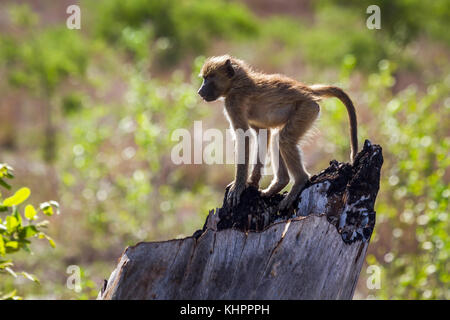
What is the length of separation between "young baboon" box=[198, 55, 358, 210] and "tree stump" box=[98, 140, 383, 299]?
4.47 ft

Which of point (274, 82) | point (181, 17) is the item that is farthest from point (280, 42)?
point (274, 82)

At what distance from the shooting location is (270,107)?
513cm

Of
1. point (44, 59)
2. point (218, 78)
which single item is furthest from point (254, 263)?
point (44, 59)

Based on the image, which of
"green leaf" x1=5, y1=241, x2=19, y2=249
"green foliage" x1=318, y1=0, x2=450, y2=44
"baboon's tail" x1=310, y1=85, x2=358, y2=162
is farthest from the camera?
"green foliage" x1=318, y1=0, x2=450, y2=44

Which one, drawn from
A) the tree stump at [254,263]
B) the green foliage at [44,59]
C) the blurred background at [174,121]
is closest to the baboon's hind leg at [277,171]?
the blurred background at [174,121]

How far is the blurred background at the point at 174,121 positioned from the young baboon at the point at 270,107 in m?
1.40

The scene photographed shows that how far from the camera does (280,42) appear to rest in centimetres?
2175

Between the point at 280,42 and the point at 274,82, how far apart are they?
17000 millimetres

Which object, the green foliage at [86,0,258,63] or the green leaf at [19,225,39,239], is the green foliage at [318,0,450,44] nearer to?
the green foliage at [86,0,258,63]

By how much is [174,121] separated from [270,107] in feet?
13.0

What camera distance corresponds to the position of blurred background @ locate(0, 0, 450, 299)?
286 inches

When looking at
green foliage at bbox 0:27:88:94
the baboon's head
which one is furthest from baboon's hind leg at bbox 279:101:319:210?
green foliage at bbox 0:27:88:94

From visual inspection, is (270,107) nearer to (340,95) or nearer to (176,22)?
(340,95)

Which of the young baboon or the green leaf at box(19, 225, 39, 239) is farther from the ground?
the young baboon
